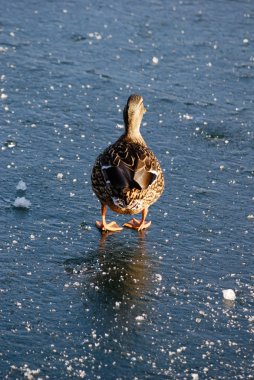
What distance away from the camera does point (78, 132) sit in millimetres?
7758

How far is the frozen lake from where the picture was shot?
4.74m

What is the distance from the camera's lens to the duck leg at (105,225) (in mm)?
6230

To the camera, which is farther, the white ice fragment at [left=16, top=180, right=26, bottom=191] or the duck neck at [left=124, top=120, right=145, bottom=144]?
the duck neck at [left=124, top=120, right=145, bottom=144]

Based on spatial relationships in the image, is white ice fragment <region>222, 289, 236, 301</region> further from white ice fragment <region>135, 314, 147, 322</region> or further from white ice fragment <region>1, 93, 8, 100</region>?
white ice fragment <region>1, 93, 8, 100</region>

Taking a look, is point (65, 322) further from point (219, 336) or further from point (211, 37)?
point (211, 37)

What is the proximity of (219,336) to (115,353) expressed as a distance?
65cm

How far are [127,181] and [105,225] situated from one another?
1.46 feet

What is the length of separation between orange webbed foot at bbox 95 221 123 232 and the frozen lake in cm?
5

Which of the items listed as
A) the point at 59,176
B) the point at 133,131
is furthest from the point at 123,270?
the point at 133,131

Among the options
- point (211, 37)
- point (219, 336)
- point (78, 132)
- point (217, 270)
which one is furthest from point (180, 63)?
point (219, 336)

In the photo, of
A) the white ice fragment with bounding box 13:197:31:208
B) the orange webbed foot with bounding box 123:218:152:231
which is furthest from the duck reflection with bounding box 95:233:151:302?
the white ice fragment with bounding box 13:197:31:208

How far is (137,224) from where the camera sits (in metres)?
6.39

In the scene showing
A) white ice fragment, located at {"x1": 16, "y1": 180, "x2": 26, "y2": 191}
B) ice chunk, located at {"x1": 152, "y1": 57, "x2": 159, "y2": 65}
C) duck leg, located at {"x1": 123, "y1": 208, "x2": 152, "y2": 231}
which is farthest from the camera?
ice chunk, located at {"x1": 152, "y1": 57, "x2": 159, "y2": 65}

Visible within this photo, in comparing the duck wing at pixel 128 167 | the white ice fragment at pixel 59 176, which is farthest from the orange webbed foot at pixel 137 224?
the white ice fragment at pixel 59 176
